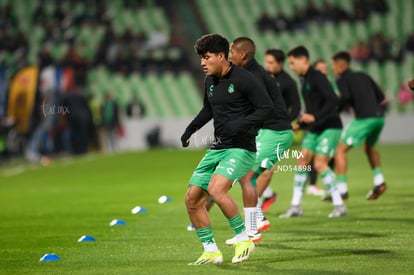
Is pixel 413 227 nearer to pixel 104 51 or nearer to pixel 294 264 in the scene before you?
pixel 294 264

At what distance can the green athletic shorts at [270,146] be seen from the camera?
12.5 meters

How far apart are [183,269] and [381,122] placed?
7615mm

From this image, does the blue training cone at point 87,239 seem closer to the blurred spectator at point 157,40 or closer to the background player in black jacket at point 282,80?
the background player in black jacket at point 282,80

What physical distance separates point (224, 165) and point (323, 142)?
5050mm

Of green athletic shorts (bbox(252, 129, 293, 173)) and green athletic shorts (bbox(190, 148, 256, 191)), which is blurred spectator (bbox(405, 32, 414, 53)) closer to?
green athletic shorts (bbox(252, 129, 293, 173))

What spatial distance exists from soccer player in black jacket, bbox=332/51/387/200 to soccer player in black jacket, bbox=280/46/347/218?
3.79 ft

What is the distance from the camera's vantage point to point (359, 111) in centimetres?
1603

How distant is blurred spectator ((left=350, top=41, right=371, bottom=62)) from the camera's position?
37.5m

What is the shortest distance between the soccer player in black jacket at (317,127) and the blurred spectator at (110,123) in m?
19.5

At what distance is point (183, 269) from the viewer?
9.28 meters

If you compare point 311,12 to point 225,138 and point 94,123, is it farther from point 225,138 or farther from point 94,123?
point 225,138

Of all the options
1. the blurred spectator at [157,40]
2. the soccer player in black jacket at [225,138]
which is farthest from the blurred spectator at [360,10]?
the soccer player in black jacket at [225,138]

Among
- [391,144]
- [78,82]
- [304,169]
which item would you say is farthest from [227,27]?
[304,169]

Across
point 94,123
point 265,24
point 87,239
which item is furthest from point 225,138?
point 265,24
